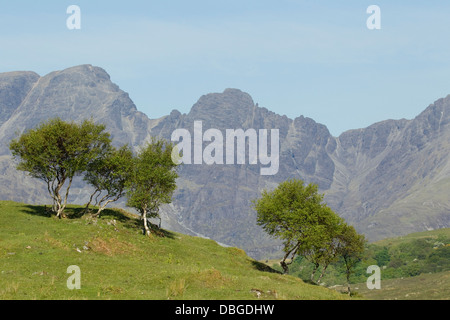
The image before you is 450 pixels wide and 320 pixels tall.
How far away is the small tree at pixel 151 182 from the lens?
8144 centimetres

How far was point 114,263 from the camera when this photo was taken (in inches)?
2270

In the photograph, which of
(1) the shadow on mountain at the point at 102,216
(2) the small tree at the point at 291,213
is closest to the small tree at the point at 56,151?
(1) the shadow on mountain at the point at 102,216

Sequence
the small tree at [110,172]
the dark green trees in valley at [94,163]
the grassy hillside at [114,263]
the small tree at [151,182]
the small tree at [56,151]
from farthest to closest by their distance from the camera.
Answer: the small tree at [110,172], the small tree at [151,182], the dark green trees in valley at [94,163], the small tree at [56,151], the grassy hillside at [114,263]

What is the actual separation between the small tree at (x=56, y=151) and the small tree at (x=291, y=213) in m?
31.0

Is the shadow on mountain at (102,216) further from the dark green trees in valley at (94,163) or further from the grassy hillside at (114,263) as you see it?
the dark green trees in valley at (94,163)

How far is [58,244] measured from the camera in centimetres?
6391

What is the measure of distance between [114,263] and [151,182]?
26800 mm

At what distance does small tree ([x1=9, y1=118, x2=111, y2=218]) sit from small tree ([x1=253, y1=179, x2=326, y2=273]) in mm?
31017

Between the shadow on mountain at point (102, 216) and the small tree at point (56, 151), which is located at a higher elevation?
the small tree at point (56, 151)

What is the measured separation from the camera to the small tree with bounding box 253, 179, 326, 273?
81875mm

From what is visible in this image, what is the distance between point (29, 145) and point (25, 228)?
15.0 meters

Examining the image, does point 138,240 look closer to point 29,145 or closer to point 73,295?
point 29,145
